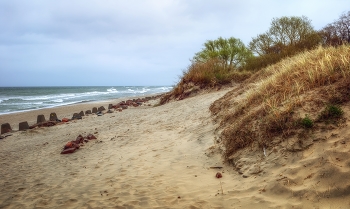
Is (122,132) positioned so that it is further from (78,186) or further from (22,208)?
(22,208)

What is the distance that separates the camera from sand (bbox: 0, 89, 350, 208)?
3168mm

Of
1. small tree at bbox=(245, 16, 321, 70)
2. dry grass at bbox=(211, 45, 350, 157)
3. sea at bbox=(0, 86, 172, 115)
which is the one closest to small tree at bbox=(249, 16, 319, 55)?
small tree at bbox=(245, 16, 321, 70)

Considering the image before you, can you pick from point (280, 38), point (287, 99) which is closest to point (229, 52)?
point (280, 38)

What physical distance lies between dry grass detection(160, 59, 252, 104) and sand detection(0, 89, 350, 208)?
8.31 metres

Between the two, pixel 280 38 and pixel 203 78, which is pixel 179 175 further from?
pixel 280 38

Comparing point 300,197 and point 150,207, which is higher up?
point 300,197

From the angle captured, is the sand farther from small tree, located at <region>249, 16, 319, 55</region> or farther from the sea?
the sea

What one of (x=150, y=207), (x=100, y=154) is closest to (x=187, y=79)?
(x=100, y=154)

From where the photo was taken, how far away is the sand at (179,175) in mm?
3168

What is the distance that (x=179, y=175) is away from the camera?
4543 mm

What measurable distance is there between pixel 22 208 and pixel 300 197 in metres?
4.18

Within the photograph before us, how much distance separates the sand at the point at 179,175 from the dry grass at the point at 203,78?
8307 mm

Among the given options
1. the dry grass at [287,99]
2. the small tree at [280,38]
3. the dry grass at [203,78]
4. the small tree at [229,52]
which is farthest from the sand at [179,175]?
the small tree at [229,52]

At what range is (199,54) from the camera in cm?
2367
